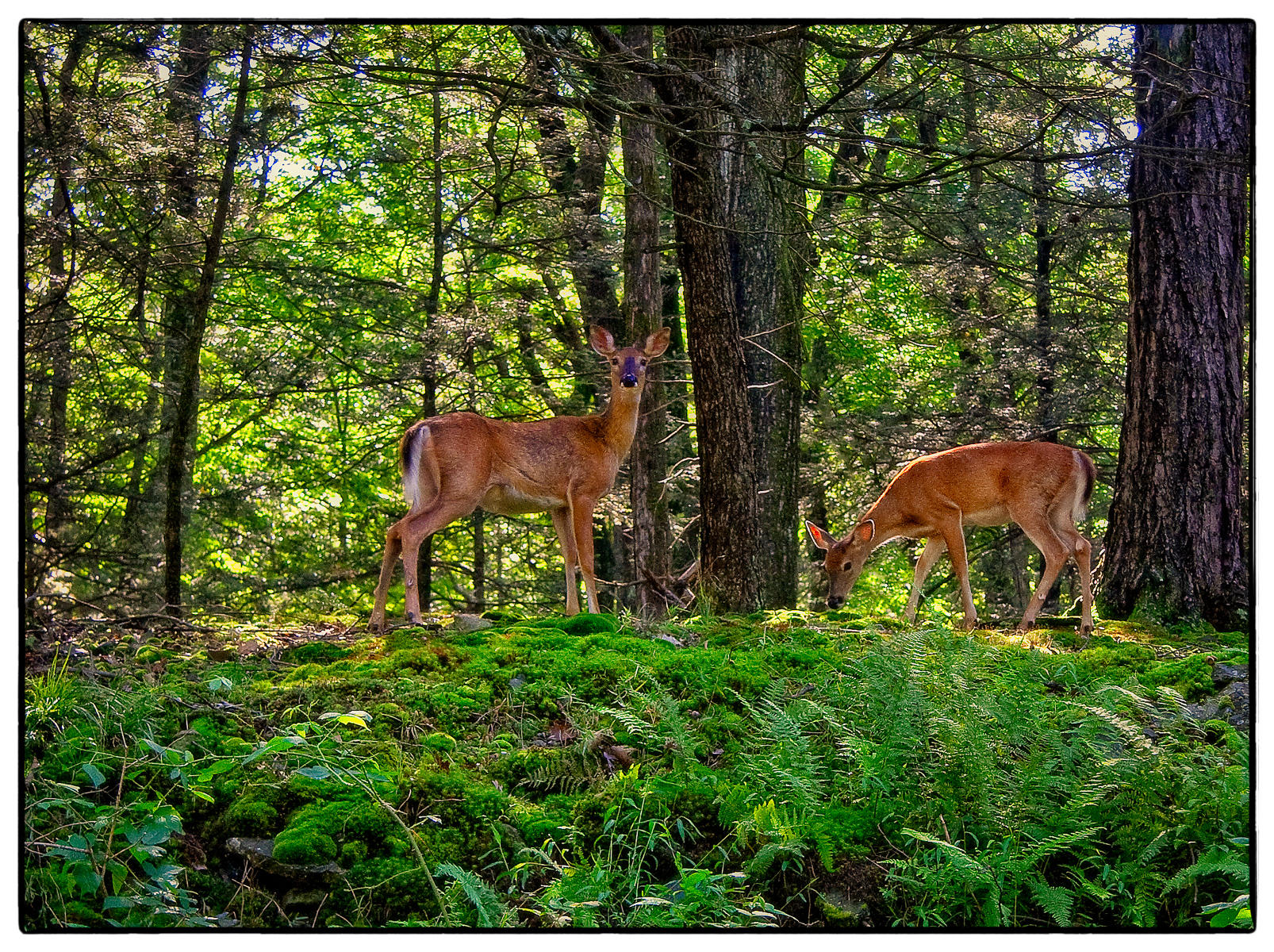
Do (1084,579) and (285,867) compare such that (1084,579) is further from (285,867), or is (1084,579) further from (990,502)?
(285,867)

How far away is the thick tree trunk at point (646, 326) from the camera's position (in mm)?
9805

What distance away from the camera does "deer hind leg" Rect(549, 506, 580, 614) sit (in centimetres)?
792

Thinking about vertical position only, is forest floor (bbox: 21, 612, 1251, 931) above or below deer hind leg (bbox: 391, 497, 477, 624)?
below

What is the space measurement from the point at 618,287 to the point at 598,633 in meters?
10.4

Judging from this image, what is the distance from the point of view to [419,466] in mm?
7504

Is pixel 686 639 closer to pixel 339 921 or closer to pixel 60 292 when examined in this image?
pixel 339 921

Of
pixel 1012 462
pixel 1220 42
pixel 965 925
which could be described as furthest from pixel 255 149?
pixel 965 925

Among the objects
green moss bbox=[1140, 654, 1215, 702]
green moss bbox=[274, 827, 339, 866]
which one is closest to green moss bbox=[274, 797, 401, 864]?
green moss bbox=[274, 827, 339, 866]

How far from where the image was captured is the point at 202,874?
297 centimetres

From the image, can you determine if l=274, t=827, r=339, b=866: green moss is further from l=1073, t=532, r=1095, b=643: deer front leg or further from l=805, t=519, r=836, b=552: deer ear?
l=805, t=519, r=836, b=552: deer ear

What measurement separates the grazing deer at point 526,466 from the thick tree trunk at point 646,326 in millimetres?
1259

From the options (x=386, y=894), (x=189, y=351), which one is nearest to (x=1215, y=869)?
(x=386, y=894)

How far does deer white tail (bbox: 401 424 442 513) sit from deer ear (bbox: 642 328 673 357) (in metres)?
1.73

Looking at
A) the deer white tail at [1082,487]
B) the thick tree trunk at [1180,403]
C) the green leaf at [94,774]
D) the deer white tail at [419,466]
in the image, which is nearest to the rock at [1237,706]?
the thick tree trunk at [1180,403]
